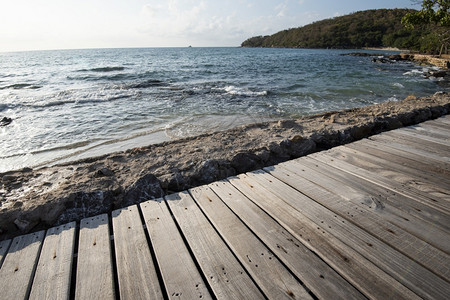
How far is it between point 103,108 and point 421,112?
35.4ft

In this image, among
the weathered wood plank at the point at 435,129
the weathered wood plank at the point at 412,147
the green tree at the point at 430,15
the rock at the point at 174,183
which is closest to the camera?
the rock at the point at 174,183

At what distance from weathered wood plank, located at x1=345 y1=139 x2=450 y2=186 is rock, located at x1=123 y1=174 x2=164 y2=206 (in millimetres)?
2819

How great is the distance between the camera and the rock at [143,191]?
8.43 feet

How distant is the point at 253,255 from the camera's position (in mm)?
1706

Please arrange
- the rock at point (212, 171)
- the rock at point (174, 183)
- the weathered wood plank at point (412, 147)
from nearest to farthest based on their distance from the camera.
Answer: the rock at point (174, 183)
the rock at point (212, 171)
the weathered wood plank at point (412, 147)

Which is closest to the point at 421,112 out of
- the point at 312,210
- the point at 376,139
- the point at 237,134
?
the point at 376,139

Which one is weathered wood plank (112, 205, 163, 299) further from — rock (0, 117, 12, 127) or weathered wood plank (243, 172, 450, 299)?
rock (0, 117, 12, 127)

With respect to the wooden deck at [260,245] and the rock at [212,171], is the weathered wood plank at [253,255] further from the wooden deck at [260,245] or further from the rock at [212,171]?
the rock at [212,171]

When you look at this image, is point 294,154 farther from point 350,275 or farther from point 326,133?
point 350,275

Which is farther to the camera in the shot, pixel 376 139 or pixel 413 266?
pixel 376 139

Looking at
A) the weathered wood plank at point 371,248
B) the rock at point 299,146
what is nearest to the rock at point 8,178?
the weathered wood plank at point 371,248

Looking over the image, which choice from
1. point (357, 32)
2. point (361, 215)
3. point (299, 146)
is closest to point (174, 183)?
point (361, 215)

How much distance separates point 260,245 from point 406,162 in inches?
98.5

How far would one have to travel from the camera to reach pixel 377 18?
10088 centimetres
